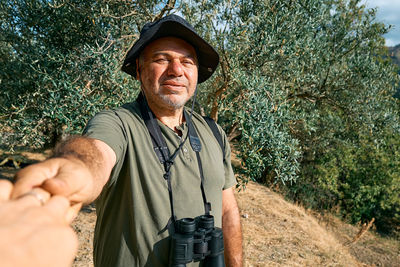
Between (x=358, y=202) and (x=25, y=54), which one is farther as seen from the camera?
(x=358, y=202)

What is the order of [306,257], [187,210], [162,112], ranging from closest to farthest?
[187,210]
[162,112]
[306,257]

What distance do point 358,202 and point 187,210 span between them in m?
15.8

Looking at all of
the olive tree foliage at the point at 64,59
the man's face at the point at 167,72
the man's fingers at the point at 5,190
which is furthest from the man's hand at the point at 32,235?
the olive tree foliage at the point at 64,59

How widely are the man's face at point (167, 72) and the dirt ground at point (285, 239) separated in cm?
438

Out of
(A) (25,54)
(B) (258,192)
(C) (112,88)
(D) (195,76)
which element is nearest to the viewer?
(D) (195,76)

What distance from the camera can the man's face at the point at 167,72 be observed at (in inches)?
83.5

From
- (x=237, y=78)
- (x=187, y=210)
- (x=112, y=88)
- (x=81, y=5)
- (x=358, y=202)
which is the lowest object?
(x=358, y=202)

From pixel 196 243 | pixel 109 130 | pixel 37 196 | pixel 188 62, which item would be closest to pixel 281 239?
pixel 196 243

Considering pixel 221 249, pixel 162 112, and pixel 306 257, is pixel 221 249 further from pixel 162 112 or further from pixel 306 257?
pixel 306 257

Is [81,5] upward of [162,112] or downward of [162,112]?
upward

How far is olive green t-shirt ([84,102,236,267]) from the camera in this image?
166 centimetres

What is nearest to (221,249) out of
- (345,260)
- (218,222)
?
(218,222)

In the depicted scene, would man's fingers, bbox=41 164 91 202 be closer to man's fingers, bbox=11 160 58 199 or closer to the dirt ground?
man's fingers, bbox=11 160 58 199

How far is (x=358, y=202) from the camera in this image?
14617mm
